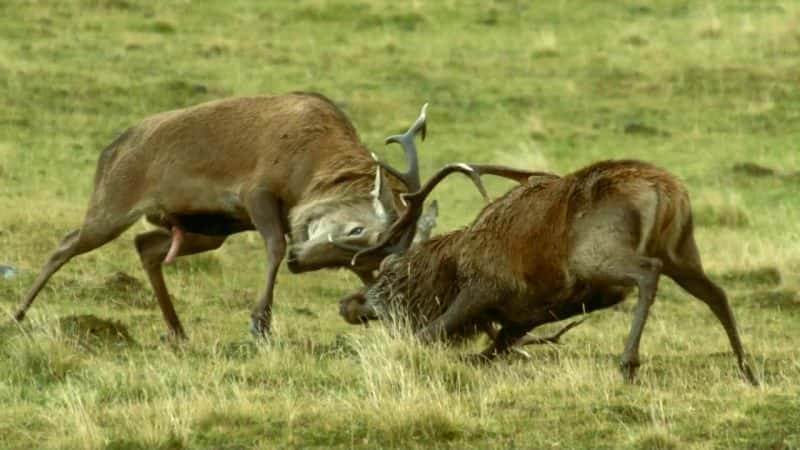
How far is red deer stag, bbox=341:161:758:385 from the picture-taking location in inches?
363

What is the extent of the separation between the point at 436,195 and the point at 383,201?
7.24 meters

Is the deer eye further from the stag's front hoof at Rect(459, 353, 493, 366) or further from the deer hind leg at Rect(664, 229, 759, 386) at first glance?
the deer hind leg at Rect(664, 229, 759, 386)

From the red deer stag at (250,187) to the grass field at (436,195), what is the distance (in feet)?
1.65

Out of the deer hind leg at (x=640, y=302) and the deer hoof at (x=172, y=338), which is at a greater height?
the deer hind leg at (x=640, y=302)

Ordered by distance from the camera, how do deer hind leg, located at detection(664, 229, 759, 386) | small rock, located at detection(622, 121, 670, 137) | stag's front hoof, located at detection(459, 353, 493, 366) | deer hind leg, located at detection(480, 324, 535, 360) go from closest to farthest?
1. deer hind leg, located at detection(664, 229, 759, 386)
2. stag's front hoof, located at detection(459, 353, 493, 366)
3. deer hind leg, located at detection(480, 324, 535, 360)
4. small rock, located at detection(622, 121, 670, 137)

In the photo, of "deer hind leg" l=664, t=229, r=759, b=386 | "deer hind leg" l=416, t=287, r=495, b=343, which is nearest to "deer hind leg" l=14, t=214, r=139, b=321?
"deer hind leg" l=416, t=287, r=495, b=343

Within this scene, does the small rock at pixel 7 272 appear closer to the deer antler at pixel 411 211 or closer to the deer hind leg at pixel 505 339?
the deer antler at pixel 411 211

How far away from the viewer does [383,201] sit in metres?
10.9

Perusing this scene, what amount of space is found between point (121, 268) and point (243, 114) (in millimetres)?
2696

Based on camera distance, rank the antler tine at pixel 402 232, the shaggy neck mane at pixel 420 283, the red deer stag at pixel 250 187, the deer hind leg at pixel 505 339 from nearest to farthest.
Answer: the deer hind leg at pixel 505 339 → the shaggy neck mane at pixel 420 283 → the antler tine at pixel 402 232 → the red deer stag at pixel 250 187

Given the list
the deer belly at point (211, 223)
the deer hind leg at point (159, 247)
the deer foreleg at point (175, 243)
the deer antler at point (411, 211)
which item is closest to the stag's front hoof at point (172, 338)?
the deer hind leg at point (159, 247)

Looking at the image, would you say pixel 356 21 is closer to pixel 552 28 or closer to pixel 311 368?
pixel 552 28

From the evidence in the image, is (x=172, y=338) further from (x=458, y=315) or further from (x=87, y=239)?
(x=458, y=315)

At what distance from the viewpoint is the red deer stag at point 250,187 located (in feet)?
35.9
